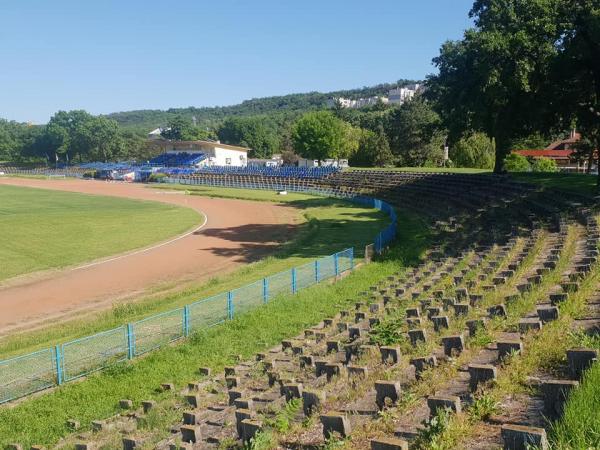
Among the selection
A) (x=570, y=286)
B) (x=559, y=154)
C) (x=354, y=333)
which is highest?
(x=559, y=154)

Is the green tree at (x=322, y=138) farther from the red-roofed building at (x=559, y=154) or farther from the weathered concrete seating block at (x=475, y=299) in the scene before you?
the weathered concrete seating block at (x=475, y=299)

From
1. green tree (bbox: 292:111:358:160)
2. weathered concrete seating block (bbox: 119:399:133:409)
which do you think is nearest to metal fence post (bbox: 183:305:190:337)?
weathered concrete seating block (bbox: 119:399:133:409)

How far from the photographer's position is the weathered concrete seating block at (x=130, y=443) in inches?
356

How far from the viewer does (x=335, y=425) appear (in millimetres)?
6914

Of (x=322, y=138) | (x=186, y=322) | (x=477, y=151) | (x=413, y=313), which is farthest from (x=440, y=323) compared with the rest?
(x=322, y=138)

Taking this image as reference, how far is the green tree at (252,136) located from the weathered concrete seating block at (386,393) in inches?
6571

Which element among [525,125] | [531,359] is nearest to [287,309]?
[531,359]

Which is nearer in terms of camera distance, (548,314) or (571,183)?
(548,314)

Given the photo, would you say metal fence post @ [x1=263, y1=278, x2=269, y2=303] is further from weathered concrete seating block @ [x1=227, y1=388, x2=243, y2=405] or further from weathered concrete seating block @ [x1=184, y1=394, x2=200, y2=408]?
weathered concrete seating block @ [x1=227, y1=388, x2=243, y2=405]

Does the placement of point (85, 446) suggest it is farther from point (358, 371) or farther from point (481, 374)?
point (481, 374)

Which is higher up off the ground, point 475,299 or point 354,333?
point 475,299

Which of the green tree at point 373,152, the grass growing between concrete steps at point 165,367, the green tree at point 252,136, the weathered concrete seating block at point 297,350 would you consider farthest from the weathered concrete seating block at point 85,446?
the green tree at point 252,136

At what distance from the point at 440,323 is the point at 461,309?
1288 mm

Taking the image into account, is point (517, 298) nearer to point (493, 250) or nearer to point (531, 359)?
point (531, 359)
